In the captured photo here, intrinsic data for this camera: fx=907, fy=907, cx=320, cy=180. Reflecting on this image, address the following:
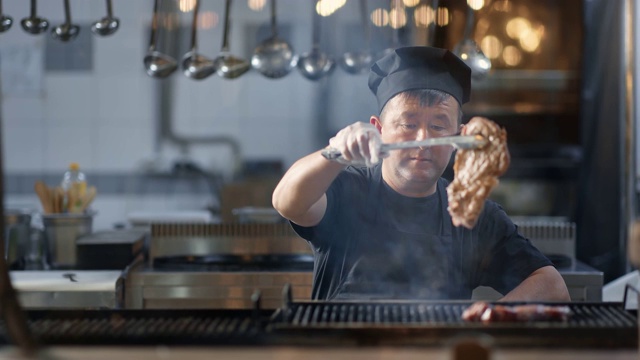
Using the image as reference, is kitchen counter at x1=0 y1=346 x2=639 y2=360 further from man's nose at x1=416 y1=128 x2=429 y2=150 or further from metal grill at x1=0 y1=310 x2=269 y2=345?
man's nose at x1=416 y1=128 x2=429 y2=150

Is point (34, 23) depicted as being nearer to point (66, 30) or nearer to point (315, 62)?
point (66, 30)

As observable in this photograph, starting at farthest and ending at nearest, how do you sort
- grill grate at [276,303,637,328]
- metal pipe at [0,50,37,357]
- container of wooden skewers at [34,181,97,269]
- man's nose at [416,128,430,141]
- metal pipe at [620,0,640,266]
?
metal pipe at [620,0,640,266], container of wooden skewers at [34,181,97,269], man's nose at [416,128,430,141], grill grate at [276,303,637,328], metal pipe at [0,50,37,357]

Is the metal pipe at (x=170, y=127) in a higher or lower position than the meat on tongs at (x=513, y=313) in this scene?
higher

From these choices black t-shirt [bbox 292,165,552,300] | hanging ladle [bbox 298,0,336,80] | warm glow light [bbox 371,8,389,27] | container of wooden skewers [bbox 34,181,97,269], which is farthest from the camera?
warm glow light [bbox 371,8,389,27]

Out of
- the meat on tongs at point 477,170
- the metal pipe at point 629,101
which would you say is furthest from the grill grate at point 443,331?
the metal pipe at point 629,101

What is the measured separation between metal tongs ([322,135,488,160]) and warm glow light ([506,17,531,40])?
3.33 meters

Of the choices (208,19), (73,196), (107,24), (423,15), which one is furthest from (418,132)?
(208,19)

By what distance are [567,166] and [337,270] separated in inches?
123

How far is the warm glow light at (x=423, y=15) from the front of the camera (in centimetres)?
552

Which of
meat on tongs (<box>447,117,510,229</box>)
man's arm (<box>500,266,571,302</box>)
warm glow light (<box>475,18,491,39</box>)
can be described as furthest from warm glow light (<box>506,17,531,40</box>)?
meat on tongs (<box>447,117,510,229</box>)

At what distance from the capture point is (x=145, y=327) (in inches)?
79.8

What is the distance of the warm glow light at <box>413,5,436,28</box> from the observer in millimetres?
5520

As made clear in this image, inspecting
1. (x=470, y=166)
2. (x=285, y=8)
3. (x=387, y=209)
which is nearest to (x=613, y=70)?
(x=285, y=8)

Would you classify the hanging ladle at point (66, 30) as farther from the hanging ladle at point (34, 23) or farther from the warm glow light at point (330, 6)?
the warm glow light at point (330, 6)
